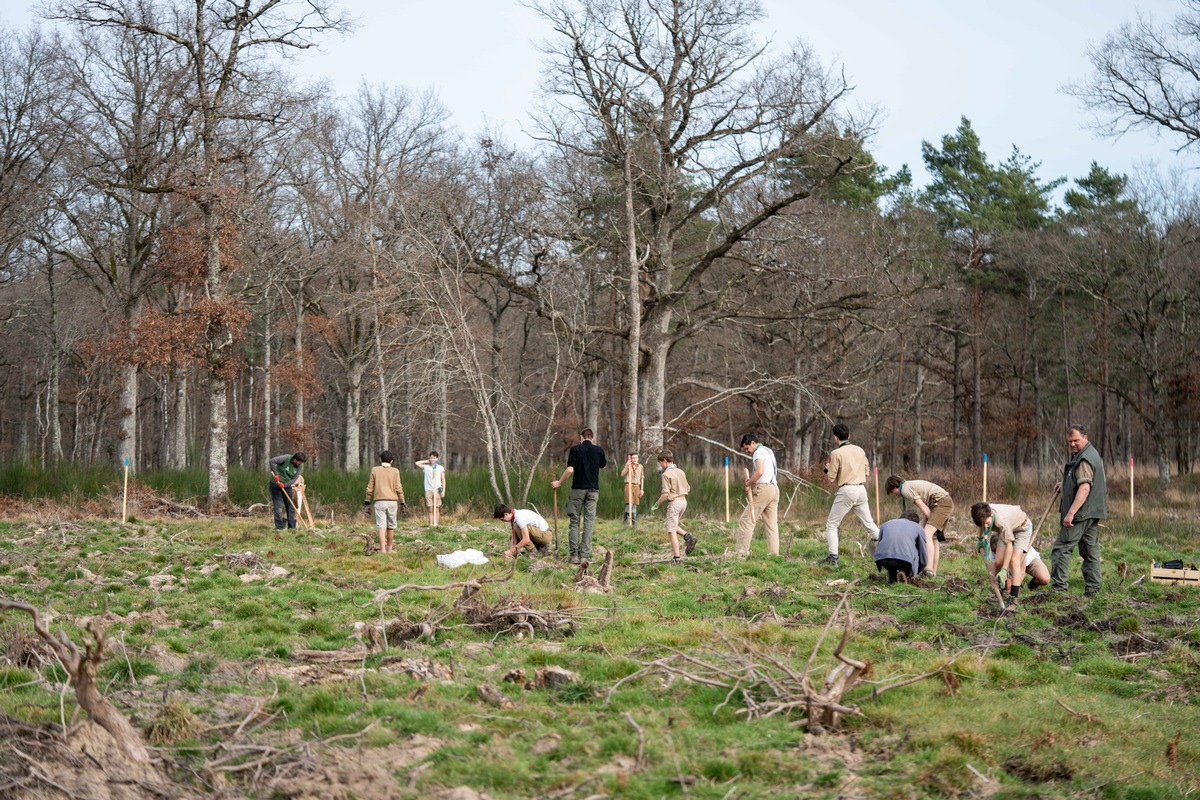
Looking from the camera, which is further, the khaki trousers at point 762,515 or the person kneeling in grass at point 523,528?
the khaki trousers at point 762,515

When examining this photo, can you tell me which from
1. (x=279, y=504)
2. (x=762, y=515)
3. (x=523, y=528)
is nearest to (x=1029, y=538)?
(x=762, y=515)

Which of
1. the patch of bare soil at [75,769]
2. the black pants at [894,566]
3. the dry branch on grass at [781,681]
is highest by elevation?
the black pants at [894,566]

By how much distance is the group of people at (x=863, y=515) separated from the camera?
11.2 meters

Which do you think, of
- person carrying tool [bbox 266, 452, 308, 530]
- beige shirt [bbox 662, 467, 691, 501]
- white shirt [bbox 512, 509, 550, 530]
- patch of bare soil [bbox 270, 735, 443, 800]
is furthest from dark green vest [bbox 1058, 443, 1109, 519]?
person carrying tool [bbox 266, 452, 308, 530]

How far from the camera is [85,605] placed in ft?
35.0

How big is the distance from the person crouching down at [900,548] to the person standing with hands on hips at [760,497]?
246cm

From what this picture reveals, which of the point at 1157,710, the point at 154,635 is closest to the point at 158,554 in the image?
the point at 154,635

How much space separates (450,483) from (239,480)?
16.3ft

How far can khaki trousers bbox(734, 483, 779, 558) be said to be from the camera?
47.2 ft

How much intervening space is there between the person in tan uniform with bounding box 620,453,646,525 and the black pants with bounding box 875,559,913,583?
8996 millimetres

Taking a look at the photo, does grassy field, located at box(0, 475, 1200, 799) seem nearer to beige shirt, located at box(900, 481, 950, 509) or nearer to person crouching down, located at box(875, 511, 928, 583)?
person crouching down, located at box(875, 511, 928, 583)

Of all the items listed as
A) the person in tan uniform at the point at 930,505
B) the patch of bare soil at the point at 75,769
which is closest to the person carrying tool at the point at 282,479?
the person in tan uniform at the point at 930,505

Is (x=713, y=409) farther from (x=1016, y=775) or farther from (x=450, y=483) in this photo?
(x=1016, y=775)

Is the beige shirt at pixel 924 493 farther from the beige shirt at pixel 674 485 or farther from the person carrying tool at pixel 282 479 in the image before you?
the person carrying tool at pixel 282 479
